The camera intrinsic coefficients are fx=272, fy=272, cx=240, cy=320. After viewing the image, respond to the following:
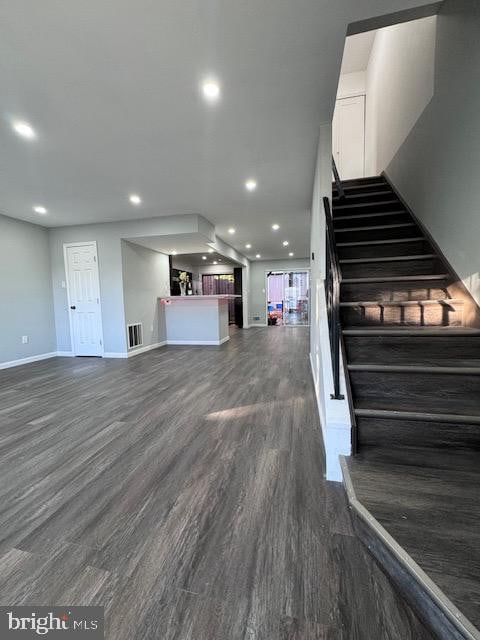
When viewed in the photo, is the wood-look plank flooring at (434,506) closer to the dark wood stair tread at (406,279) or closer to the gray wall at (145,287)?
the dark wood stair tread at (406,279)

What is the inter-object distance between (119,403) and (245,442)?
5.45ft

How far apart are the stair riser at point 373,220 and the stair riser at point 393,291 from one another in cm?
118

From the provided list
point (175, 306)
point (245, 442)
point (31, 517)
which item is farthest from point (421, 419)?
point (175, 306)

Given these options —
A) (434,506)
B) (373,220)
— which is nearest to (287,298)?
(373,220)

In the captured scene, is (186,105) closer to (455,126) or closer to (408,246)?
(455,126)

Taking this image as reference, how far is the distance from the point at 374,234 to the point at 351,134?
4.14 meters

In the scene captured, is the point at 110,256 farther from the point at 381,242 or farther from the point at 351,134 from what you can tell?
the point at 351,134

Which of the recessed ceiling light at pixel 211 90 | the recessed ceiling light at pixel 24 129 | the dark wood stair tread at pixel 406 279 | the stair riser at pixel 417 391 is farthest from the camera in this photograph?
the recessed ceiling light at pixel 24 129

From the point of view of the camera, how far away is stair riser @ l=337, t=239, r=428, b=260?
279cm

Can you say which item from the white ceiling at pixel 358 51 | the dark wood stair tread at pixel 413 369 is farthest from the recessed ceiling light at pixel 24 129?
→ the white ceiling at pixel 358 51

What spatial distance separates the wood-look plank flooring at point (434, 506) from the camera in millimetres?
929

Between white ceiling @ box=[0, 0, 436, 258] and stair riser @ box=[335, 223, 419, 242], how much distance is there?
3.32 ft

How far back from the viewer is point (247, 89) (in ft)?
6.93

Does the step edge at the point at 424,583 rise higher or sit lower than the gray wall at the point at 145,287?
lower
